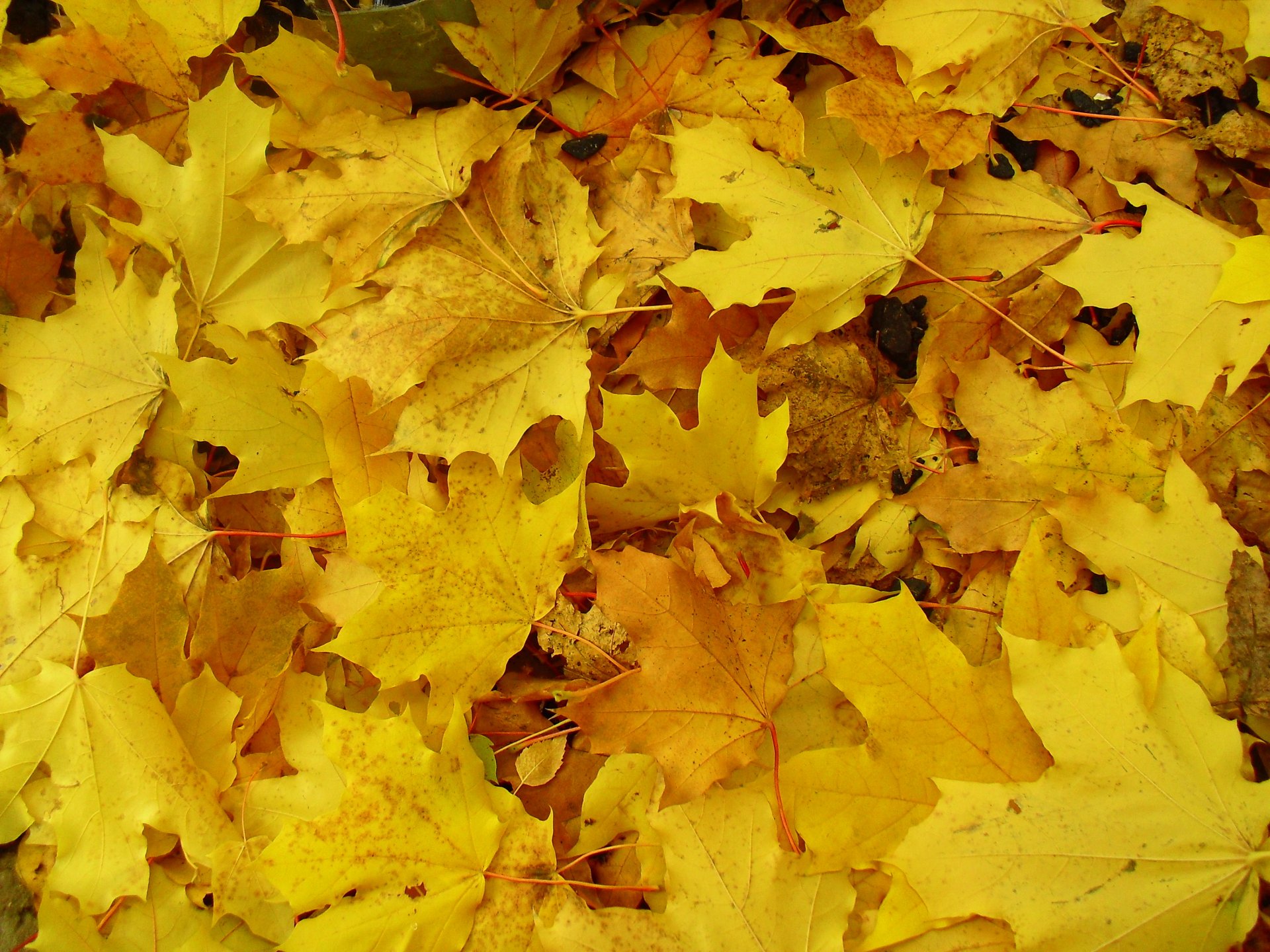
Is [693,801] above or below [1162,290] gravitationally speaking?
below

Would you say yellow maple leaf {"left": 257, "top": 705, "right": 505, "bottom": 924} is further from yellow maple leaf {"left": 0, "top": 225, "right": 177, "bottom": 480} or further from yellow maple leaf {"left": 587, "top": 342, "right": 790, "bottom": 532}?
yellow maple leaf {"left": 0, "top": 225, "right": 177, "bottom": 480}

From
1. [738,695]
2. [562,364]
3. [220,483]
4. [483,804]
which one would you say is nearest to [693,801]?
[738,695]

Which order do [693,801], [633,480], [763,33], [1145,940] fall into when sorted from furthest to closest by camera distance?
[763,33], [633,480], [693,801], [1145,940]

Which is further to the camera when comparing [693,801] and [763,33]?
[763,33]

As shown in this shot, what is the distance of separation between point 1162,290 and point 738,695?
672 millimetres

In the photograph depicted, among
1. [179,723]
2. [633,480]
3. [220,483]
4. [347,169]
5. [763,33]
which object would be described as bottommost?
[179,723]

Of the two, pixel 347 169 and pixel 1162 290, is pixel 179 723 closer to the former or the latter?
pixel 347 169

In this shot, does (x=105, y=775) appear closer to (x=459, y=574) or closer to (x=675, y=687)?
(x=459, y=574)

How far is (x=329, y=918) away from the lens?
3.03 ft

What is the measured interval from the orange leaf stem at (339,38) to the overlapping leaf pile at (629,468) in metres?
0.01

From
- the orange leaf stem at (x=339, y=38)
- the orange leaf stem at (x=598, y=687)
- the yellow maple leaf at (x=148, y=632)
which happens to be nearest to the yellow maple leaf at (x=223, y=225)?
the orange leaf stem at (x=339, y=38)

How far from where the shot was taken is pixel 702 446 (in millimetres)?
1018

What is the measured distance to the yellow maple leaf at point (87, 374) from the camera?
1176mm

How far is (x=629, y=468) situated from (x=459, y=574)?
0.24 m
